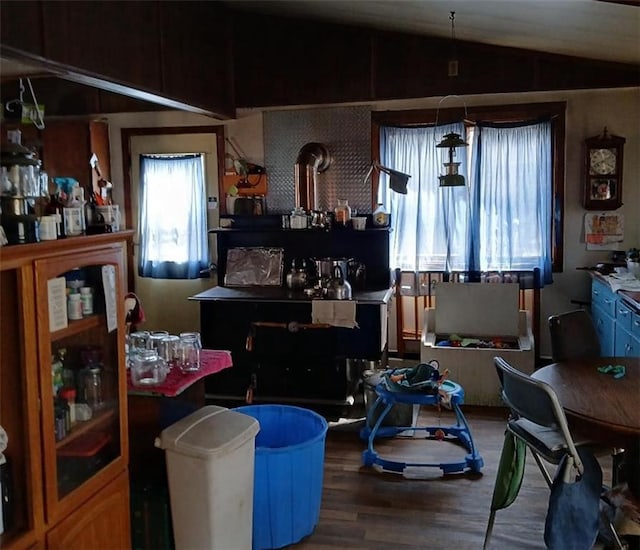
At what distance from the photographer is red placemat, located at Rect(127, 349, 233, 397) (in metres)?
2.41

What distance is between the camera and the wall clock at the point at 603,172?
185 inches

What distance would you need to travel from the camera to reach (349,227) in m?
4.73

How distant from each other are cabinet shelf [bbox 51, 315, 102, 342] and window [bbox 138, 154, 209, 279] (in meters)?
3.39

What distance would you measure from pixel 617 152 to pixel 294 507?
358cm

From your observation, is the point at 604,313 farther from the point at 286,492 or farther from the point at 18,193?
the point at 18,193

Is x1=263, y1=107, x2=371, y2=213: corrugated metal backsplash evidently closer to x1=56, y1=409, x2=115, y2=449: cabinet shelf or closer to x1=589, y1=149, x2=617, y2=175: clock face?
x1=589, y1=149, x2=617, y2=175: clock face

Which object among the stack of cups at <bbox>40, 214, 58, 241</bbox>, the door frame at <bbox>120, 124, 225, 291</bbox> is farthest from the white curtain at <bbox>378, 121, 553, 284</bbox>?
the stack of cups at <bbox>40, 214, 58, 241</bbox>

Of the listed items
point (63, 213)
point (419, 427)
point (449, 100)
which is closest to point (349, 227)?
point (449, 100)

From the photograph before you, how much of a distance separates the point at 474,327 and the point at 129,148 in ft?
10.8

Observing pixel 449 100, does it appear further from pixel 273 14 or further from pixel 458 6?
pixel 273 14

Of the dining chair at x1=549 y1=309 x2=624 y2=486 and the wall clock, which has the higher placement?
the wall clock

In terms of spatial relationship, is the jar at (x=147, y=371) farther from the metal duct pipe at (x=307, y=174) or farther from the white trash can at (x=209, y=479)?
the metal duct pipe at (x=307, y=174)

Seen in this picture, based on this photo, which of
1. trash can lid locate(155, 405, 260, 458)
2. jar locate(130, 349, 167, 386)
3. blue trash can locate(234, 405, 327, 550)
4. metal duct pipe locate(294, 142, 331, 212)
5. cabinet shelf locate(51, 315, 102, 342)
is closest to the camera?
cabinet shelf locate(51, 315, 102, 342)

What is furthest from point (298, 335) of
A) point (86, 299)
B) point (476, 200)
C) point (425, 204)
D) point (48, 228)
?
point (48, 228)
